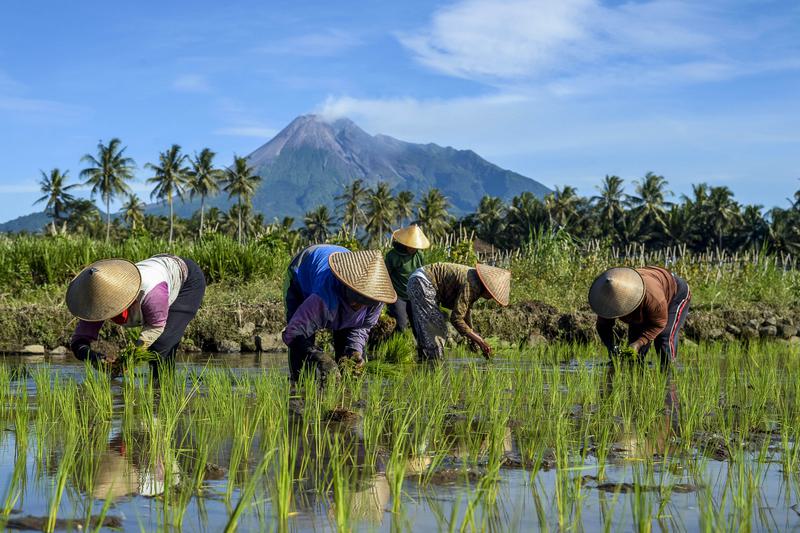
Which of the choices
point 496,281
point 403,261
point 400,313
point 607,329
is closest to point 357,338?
point 496,281

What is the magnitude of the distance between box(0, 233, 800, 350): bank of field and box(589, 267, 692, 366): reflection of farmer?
403 centimetres

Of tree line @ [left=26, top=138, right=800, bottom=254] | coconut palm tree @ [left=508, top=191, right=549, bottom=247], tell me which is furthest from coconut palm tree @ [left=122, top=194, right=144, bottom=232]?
coconut palm tree @ [left=508, top=191, right=549, bottom=247]

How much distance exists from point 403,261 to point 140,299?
11.8ft

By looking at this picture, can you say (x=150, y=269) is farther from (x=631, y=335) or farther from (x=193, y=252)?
(x=193, y=252)

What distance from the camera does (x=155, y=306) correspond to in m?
5.21

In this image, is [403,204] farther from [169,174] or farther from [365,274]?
[365,274]

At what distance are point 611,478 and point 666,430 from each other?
116 centimetres

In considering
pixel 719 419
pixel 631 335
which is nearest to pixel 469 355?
pixel 631 335

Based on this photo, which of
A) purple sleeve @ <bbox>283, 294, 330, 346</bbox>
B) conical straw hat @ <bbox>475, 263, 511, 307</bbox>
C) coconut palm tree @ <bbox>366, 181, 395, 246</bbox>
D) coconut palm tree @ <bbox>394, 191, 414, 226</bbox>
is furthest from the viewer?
coconut palm tree @ <bbox>394, 191, 414, 226</bbox>

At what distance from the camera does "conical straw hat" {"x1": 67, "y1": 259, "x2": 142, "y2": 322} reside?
480 cm

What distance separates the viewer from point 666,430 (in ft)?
14.4

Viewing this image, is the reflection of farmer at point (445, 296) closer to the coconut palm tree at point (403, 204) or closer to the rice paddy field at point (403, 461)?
the rice paddy field at point (403, 461)

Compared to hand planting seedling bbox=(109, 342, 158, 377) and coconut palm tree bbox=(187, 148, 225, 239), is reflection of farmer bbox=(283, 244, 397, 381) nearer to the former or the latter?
hand planting seedling bbox=(109, 342, 158, 377)

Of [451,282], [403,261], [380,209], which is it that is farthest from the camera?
[380,209]
